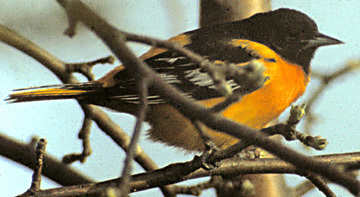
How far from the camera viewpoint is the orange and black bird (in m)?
2.98

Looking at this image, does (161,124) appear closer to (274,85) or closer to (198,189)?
(198,189)

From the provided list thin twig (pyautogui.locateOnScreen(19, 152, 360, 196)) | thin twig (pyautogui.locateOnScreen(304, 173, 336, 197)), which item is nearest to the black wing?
thin twig (pyautogui.locateOnScreen(19, 152, 360, 196))

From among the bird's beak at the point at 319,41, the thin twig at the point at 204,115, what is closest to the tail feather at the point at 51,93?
the bird's beak at the point at 319,41

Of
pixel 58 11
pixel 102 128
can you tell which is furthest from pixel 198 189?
pixel 58 11

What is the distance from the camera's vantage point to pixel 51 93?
2.90 metres

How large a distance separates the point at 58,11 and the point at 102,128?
92 centimetres

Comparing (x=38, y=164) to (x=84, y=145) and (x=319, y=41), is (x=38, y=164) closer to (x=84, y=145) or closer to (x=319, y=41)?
(x=84, y=145)

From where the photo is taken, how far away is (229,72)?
1.20 m

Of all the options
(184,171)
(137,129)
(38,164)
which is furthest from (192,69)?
(137,129)

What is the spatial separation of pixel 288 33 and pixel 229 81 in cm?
80

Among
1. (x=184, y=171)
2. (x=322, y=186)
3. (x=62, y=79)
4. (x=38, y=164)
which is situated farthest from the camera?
(x=62, y=79)

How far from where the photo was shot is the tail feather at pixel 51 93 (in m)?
2.87

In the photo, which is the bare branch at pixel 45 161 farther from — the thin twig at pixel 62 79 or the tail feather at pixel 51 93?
the tail feather at pixel 51 93

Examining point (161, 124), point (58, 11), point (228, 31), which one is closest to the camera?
point (58, 11)
